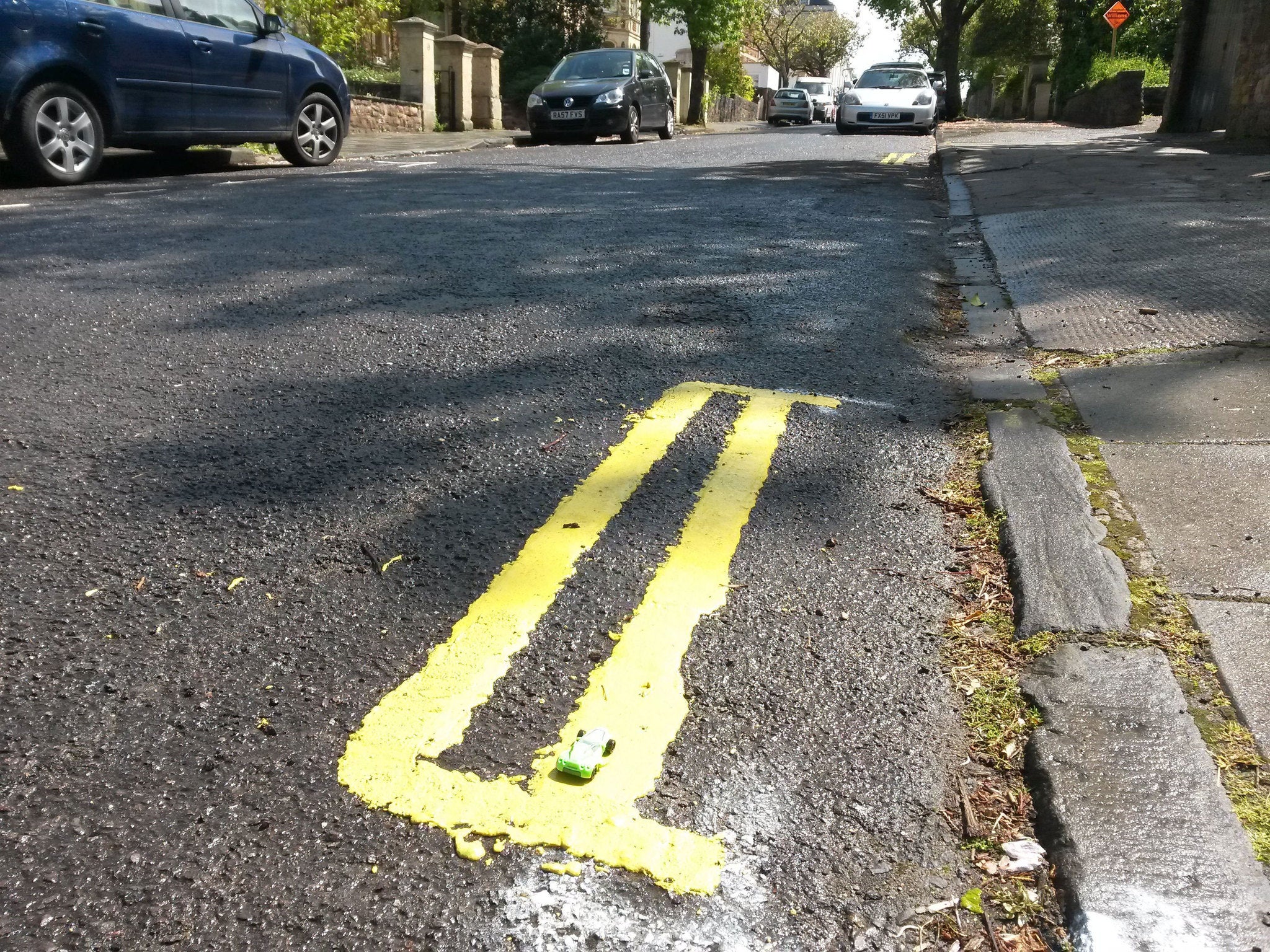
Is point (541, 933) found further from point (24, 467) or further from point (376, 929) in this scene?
point (24, 467)

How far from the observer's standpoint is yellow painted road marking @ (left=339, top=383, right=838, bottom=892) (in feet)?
4.88

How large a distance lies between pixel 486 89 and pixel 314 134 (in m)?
11.5

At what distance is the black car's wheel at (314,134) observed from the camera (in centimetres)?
1055

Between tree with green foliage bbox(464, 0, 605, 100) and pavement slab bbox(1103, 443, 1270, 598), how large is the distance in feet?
87.6

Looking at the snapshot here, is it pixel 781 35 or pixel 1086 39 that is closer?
pixel 1086 39

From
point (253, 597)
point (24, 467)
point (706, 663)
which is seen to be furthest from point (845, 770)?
point (24, 467)

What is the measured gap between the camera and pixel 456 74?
20281mm

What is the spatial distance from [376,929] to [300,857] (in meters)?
0.17

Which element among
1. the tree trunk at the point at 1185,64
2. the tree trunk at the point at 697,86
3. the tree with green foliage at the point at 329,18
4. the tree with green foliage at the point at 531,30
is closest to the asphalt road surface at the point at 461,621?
the tree with green foliage at the point at 329,18

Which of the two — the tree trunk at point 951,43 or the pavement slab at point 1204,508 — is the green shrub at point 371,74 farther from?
the pavement slab at point 1204,508

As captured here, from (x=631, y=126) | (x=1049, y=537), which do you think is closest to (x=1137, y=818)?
(x=1049, y=537)

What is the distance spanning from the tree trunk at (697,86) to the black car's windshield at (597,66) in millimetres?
14567

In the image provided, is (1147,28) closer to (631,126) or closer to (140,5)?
(631,126)

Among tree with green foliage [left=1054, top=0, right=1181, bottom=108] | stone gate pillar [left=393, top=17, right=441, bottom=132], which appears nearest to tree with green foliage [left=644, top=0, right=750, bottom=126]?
tree with green foliage [left=1054, top=0, right=1181, bottom=108]
